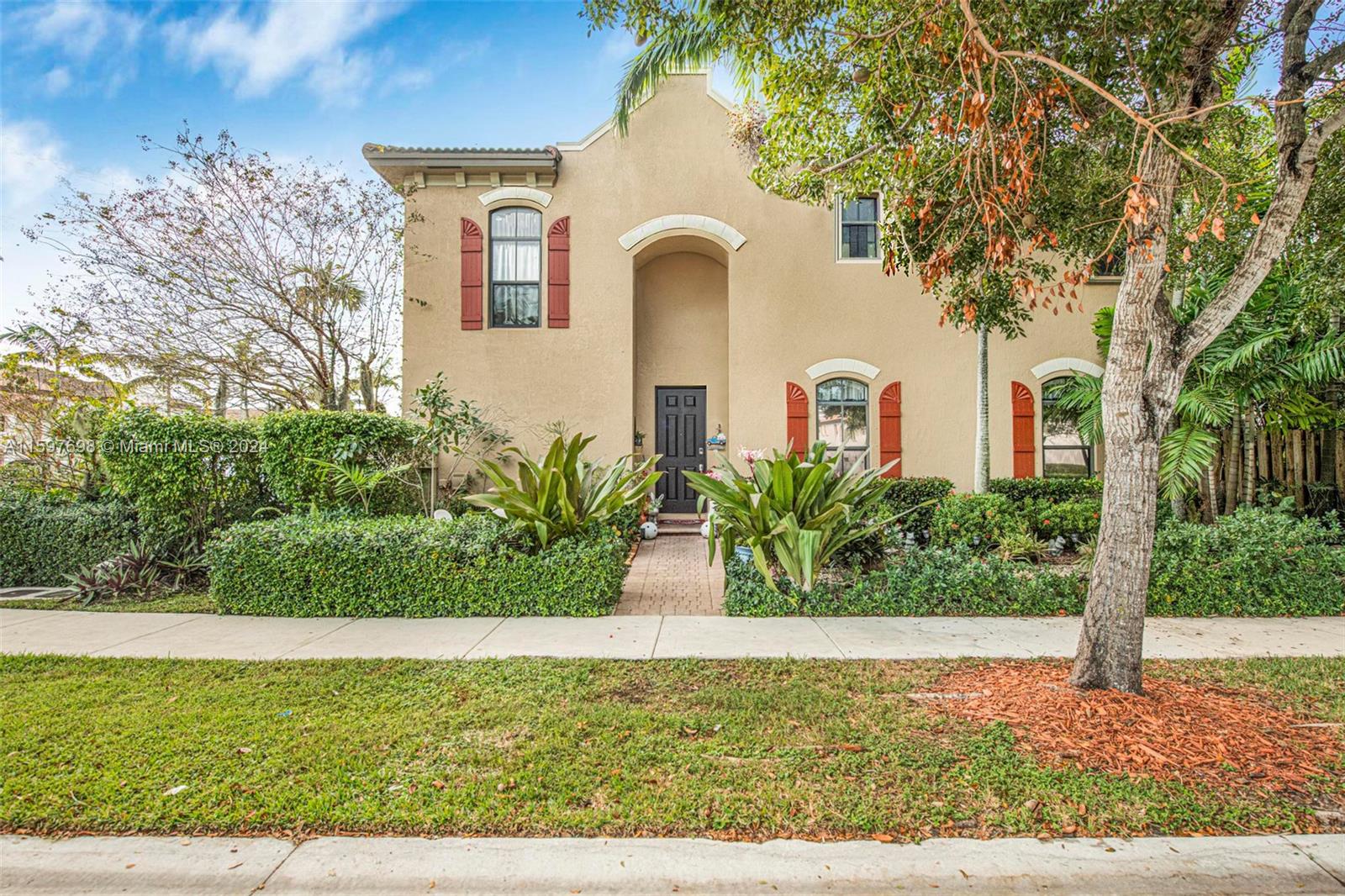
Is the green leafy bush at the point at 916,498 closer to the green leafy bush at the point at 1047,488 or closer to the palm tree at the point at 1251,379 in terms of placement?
the green leafy bush at the point at 1047,488

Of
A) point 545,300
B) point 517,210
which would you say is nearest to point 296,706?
point 545,300

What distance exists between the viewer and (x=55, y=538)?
23.7 feet

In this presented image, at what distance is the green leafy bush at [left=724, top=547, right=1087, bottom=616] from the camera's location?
5.60 metres

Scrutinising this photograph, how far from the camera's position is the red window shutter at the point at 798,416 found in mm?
10703

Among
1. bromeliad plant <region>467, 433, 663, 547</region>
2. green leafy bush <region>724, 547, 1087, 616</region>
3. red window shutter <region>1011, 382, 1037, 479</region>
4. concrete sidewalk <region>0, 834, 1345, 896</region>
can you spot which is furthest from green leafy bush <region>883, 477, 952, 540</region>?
concrete sidewalk <region>0, 834, 1345, 896</region>

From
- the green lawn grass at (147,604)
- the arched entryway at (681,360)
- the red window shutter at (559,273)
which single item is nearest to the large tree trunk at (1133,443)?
the green lawn grass at (147,604)

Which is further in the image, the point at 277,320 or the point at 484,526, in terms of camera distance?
the point at 277,320

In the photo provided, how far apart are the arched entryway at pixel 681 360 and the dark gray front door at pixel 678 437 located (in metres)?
0.02

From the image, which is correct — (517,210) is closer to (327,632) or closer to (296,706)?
(327,632)

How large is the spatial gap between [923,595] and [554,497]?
3513 mm

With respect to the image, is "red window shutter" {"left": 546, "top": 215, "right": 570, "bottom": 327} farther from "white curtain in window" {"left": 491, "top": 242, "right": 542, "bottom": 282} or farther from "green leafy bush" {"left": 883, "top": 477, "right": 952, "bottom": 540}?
"green leafy bush" {"left": 883, "top": 477, "right": 952, "bottom": 540}

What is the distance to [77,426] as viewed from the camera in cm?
735

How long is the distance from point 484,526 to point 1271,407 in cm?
1026

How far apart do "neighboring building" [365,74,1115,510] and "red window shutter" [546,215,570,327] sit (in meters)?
0.03
